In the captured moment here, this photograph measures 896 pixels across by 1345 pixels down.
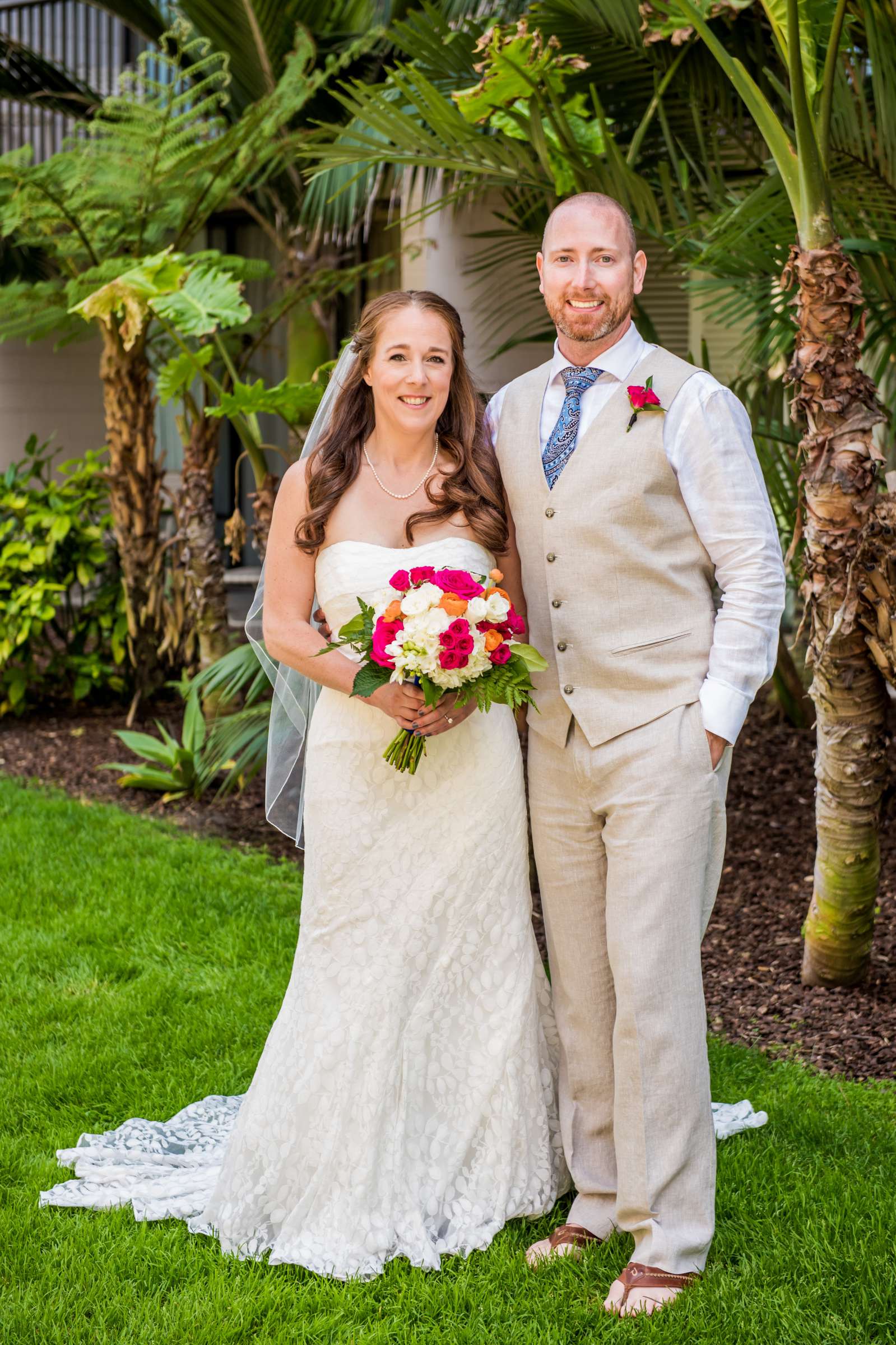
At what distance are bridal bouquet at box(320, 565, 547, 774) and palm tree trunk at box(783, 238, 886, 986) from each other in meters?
1.52

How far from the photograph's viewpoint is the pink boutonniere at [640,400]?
9.05 feet

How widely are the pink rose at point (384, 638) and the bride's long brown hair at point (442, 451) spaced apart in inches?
17.0

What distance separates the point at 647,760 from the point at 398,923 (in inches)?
28.5

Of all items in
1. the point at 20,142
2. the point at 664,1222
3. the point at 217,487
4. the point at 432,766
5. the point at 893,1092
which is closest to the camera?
the point at 664,1222

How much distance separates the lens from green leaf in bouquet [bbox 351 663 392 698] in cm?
276

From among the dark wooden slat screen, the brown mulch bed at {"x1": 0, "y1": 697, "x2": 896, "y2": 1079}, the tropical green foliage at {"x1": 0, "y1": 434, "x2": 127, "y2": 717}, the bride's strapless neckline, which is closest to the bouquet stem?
the bride's strapless neckline

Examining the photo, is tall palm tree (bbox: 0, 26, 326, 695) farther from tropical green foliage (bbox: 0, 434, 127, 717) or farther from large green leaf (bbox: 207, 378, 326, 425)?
large green leaf (bbox: 207, 378, 326, 425)

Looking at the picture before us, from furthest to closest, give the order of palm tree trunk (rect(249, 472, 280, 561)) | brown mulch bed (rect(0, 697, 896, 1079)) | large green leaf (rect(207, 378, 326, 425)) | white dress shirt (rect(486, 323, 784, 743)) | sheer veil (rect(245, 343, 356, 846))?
palm tree trunk (rect(249, 472, 280, 561)), large green leaf (rect(207, 378, 326, 425)), brown mulch bed (rect(0, 697, 896, 1079)), sheer veil (rect(245, 343, 356, 846)), white dress shirt (rect(486, 323, 784, 743))

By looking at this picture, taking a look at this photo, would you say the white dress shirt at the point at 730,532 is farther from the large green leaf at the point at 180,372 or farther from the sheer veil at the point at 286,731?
the large green leaf at the point at 180,372

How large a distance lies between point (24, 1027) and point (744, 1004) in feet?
7.52

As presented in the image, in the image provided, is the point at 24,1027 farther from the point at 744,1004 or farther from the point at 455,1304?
the point at 744,1004

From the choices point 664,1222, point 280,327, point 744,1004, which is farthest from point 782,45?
point 280,327

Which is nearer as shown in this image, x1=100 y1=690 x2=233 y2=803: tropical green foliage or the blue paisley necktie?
the blue paisley necktie

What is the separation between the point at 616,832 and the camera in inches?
111
